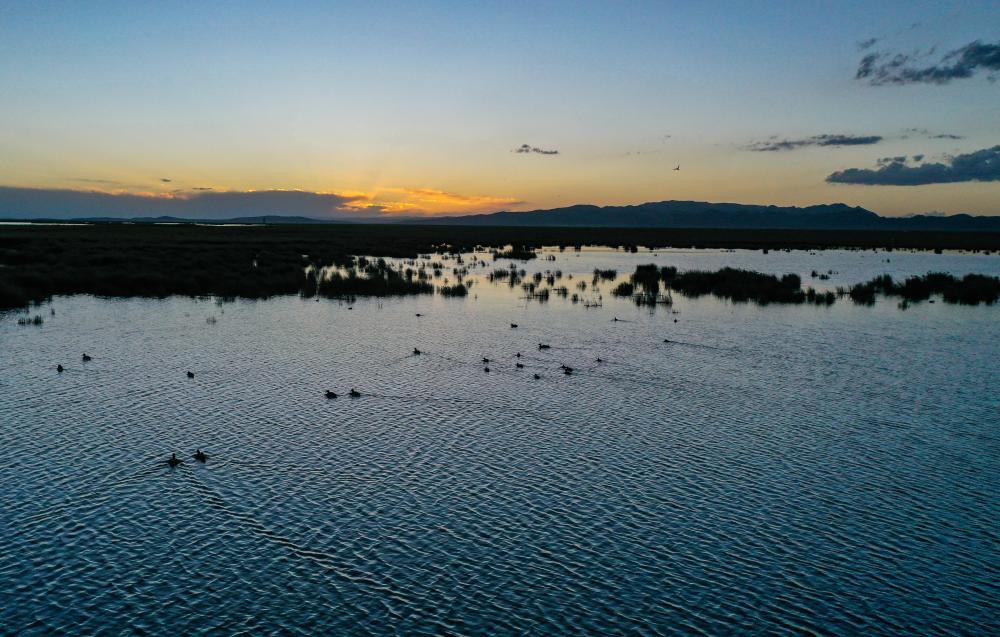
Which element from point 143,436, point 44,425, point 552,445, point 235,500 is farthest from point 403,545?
point 44,425

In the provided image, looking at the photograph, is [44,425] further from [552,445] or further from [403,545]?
[552,445]

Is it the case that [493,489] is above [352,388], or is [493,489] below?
below

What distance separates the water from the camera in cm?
1074

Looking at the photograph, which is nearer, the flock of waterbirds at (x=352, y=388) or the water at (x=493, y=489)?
the water at (x=493, y=489)

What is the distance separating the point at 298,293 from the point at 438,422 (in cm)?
3157

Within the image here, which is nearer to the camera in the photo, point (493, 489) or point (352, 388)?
point (493, 489)

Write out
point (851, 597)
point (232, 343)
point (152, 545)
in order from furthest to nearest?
point (232, 343) → point (152, 545) → point (851, 597)

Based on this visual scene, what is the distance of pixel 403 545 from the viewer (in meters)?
12.6

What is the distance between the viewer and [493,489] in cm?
1534

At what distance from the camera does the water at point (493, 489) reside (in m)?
10.7

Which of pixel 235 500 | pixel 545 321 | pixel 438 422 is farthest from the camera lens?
pixel 545 321

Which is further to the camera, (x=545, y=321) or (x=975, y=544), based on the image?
(x=545, y=321)

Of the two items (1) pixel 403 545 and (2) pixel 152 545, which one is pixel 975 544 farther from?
(2) pixel 152 545

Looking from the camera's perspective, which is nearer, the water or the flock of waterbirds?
the water
